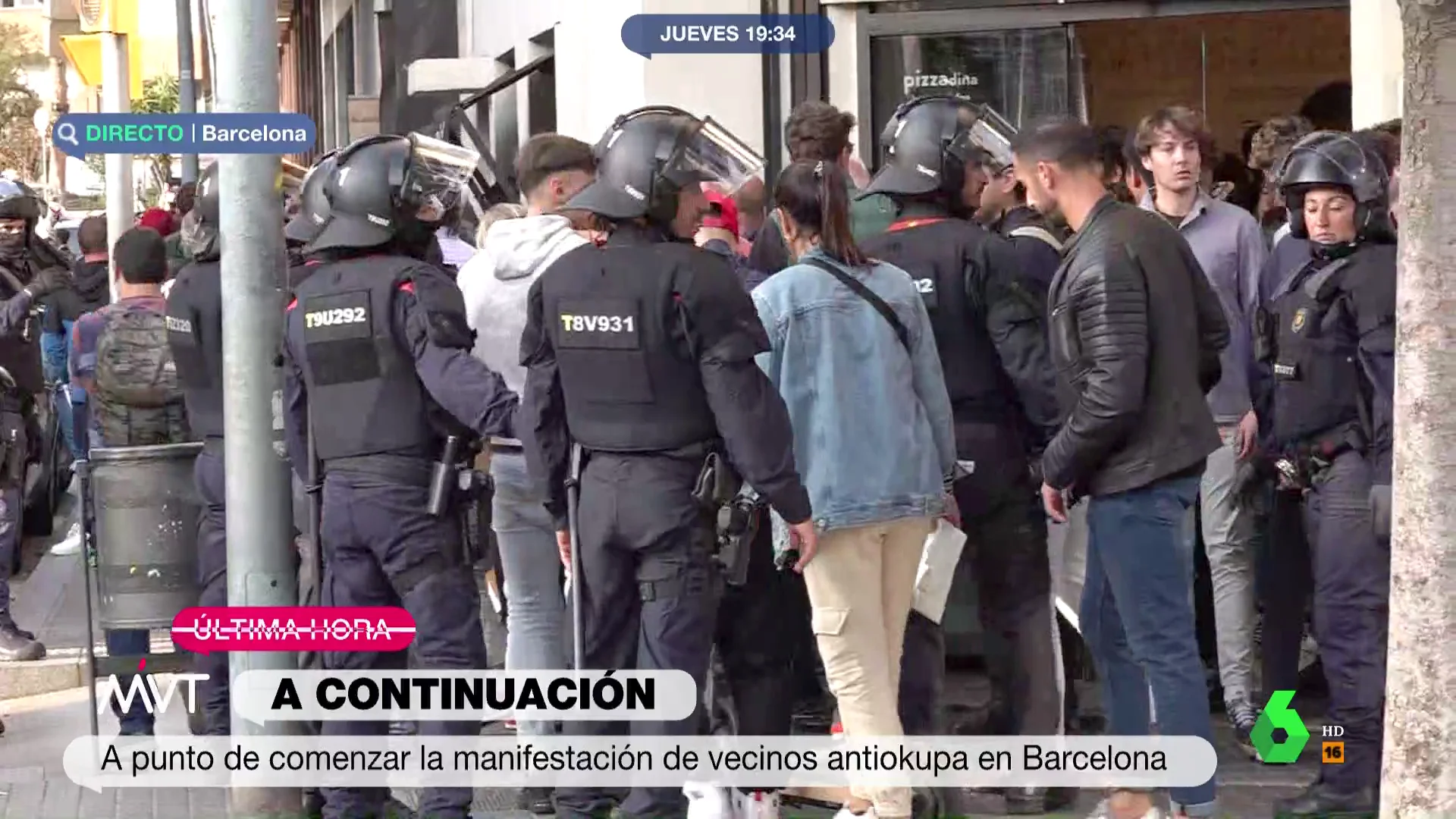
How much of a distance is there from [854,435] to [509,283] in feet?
4.60

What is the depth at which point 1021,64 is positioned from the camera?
11156mm

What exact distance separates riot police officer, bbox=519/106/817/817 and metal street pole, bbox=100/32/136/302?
8.96m

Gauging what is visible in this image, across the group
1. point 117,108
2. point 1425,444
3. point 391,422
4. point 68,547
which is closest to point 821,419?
point 391,422

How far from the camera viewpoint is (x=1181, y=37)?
12.7 meters

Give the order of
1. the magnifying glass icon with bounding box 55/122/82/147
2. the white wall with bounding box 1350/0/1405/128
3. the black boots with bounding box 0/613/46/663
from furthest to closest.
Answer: the white wall with bounding box 1350/0/1405/128 < the black boots with bounding box 0/613/46/663 < the magnifying glass icon with bounding box 55/122/82/147

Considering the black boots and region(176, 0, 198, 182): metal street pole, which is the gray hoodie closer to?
the black boots

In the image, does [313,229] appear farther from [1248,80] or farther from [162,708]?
[1248,80]

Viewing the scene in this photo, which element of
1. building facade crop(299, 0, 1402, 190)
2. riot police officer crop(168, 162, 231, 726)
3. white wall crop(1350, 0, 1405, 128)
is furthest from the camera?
building facade crop(299, 0, 1402, 190)

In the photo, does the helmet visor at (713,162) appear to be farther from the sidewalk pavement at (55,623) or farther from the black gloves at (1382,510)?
the black gloves at (1382,510)

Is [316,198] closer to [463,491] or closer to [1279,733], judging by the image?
[463,491]

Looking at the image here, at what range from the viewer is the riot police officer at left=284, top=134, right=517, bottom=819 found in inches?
254

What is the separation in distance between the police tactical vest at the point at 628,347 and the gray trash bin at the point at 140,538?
1927 millimetres

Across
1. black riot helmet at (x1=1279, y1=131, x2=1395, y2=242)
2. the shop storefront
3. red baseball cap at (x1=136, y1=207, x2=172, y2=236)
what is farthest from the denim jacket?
red baseball cap at (x1=136, y1=207, x2=172, y2=236)

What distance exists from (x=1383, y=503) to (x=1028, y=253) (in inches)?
51.1
